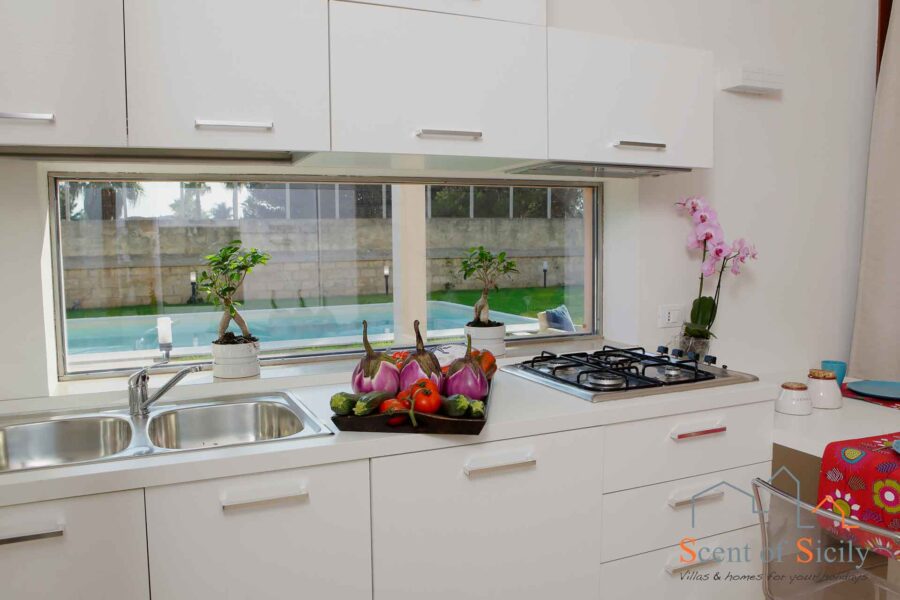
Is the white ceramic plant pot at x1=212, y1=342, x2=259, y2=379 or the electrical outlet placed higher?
the electrical outlet

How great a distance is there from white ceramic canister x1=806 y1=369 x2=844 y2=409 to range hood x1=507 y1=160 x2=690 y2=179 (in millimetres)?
853

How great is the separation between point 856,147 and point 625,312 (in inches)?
54.7

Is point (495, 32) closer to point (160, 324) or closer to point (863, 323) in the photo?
point (160, 324)

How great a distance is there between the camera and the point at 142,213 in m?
2.13

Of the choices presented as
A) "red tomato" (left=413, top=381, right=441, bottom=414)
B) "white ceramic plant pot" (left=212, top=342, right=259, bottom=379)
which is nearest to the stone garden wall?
"white ceramic plant pot" (left=212, top=342, right=259, bottom=379)

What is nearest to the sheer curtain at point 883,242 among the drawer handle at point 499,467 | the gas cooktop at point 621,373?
the gas cooktop at point 621,373

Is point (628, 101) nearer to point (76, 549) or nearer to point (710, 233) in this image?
point (710, 233)

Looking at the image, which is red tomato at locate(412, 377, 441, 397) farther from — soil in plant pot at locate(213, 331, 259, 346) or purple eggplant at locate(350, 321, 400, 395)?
soil in plant pot at locate(213, 331, 259, 346)

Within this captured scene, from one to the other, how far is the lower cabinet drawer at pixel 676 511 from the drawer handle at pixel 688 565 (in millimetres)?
68

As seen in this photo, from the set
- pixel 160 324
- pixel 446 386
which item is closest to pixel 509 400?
pixel 446 386

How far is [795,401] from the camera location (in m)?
2.25

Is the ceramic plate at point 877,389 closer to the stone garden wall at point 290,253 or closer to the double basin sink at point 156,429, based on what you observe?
the stone garden wall at point 290,253

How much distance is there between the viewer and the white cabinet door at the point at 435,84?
1.77 meters

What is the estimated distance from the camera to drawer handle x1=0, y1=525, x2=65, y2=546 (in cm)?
127
